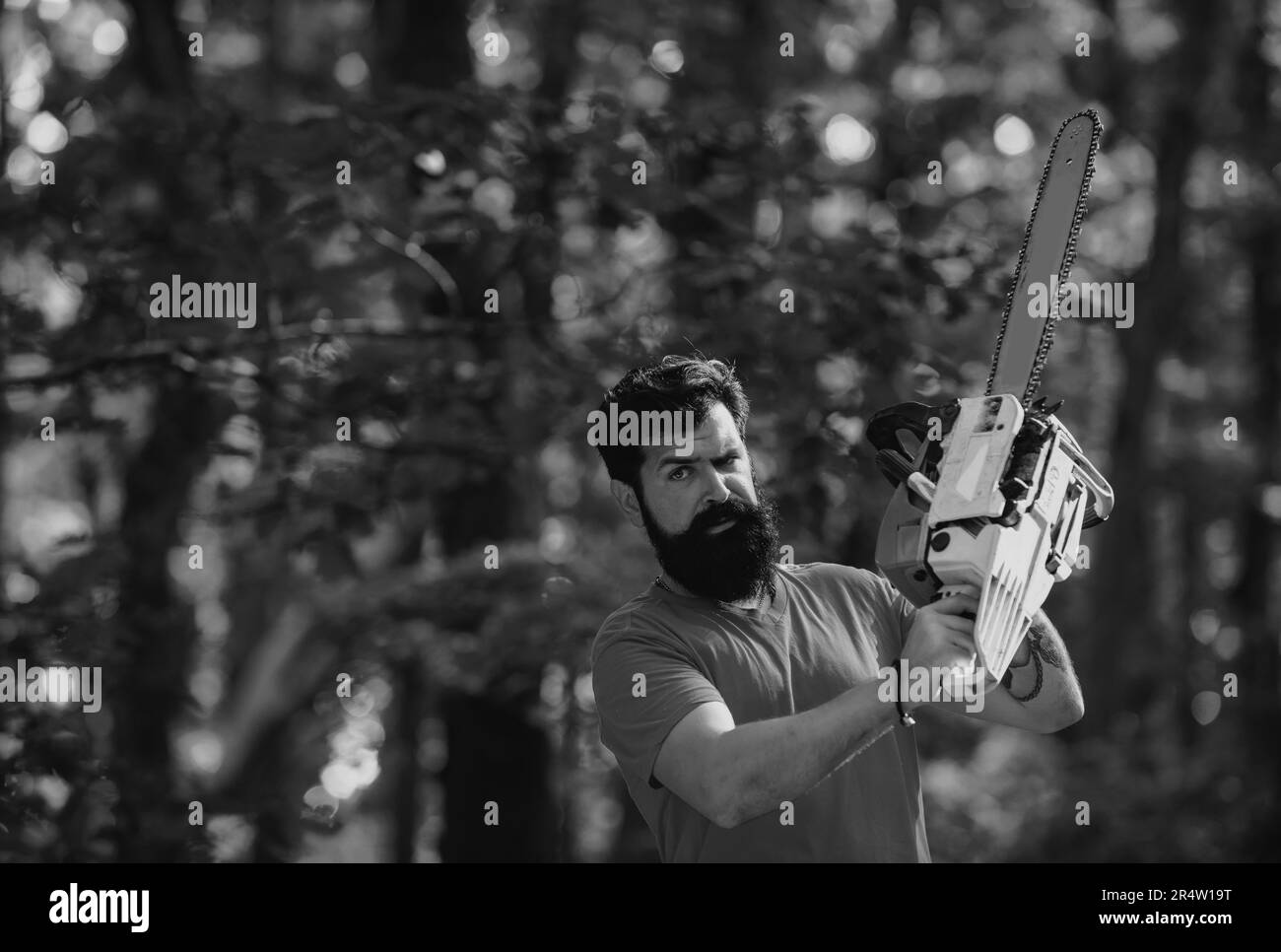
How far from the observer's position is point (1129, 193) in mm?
14586

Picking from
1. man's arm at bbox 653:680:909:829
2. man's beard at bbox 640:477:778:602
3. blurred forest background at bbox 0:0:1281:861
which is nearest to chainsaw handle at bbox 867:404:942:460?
man's beard at bbox 640:477:778:602

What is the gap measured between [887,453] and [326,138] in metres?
3.30

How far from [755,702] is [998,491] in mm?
677

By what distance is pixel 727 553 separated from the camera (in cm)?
302

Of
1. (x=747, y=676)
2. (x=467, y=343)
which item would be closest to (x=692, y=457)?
(x=747, y=676)

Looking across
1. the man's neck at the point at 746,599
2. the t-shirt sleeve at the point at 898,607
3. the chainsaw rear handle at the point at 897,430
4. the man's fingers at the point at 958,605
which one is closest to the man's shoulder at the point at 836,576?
the t-shirt sleeve at the point at 898,607

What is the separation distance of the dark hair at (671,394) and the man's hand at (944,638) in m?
0.77

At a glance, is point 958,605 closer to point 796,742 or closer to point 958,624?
point 958,624

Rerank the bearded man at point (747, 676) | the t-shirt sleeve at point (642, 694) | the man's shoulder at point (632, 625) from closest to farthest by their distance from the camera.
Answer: the bearded man at point (747, 676) < the t-shirt sleeve at point (642, 694) < the man's shoulder at point (632, 625)

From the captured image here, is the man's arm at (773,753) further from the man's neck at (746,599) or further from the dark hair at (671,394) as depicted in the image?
the dark hair at (671,394)

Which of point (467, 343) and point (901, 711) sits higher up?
point (467, 343)

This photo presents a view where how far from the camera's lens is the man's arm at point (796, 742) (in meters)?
2.45

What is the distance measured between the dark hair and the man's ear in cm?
2
